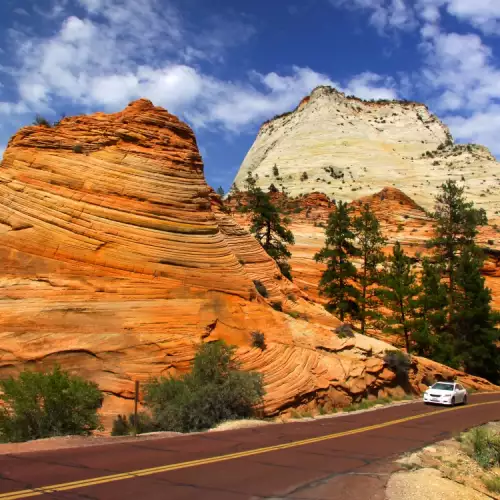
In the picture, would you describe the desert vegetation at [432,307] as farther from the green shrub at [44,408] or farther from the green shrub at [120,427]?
the green shrub at [44,408]

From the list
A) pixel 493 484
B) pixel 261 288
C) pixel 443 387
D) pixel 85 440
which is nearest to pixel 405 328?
pixel 443 387

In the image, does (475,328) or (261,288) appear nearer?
(261,288)

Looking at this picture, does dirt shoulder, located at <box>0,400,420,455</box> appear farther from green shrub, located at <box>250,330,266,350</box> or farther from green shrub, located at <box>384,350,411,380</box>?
green shrub, located at <box>384,350,411,380</box>

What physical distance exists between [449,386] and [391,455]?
14.0m

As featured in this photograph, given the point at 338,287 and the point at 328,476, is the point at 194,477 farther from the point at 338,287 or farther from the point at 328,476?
the point at 338,287

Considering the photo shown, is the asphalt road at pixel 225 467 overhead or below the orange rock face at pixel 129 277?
below

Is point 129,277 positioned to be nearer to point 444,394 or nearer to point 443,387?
point 444,394

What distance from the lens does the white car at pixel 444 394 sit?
23484 mm

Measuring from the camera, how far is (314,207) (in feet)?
238

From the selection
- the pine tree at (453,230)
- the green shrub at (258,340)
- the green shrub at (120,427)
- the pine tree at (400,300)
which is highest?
the pine tree at (453,230)

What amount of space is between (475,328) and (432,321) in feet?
9.79

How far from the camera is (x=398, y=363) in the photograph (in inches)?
995

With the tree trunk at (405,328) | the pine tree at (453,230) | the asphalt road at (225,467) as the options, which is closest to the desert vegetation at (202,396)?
the asphalt road at (225,467)

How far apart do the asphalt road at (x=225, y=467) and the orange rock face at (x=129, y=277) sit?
5043mm
